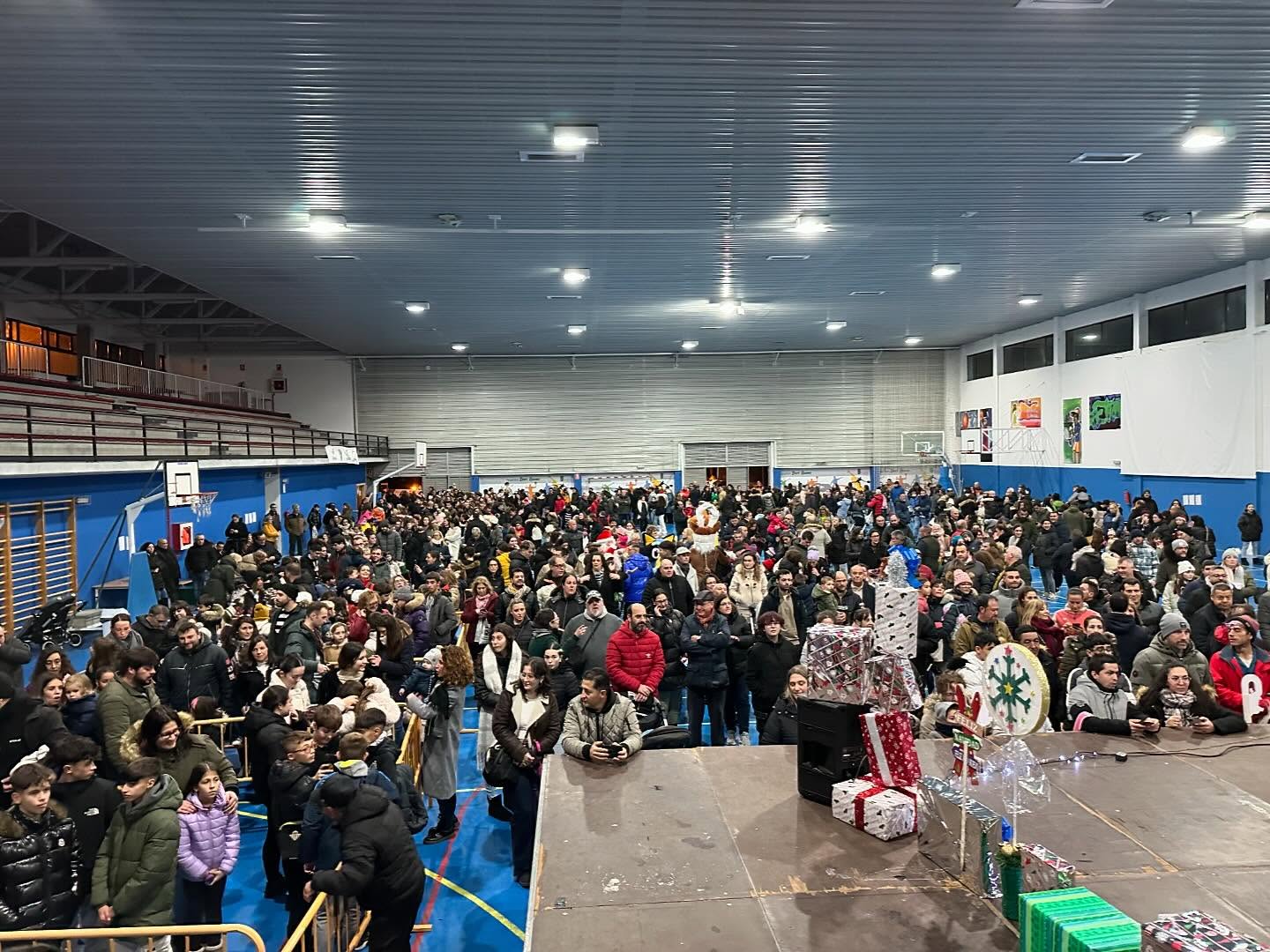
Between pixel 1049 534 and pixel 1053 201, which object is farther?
pixel 1049 534

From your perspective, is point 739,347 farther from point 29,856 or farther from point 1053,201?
point 29,856

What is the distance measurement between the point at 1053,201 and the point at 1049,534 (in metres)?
6.16

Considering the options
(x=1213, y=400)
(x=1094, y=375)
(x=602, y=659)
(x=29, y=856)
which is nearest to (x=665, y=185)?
(x=602, y=659)

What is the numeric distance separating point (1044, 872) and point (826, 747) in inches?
57.2

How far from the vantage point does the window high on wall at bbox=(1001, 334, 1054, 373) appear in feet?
93.6

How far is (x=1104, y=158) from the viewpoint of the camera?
11.7m

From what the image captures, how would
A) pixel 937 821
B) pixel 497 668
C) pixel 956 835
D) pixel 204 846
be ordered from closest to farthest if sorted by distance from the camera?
pixel 956 835 → pixel 937 821 → pixel 204 846 → pixel 497 668

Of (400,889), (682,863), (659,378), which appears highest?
(659,378)

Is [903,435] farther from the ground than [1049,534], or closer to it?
farther from the ground

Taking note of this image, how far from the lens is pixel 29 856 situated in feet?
15.4

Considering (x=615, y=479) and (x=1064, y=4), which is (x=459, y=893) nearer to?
(x=1064, y=4)

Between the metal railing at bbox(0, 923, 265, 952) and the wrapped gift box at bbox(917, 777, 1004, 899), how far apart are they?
3354 mm

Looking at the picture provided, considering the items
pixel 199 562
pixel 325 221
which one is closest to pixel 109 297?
pixel 199 562

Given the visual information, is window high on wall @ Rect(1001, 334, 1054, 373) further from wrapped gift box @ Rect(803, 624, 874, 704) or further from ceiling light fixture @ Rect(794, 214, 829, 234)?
wrapped gift box @ Rect(803, 624, 874, 704)
